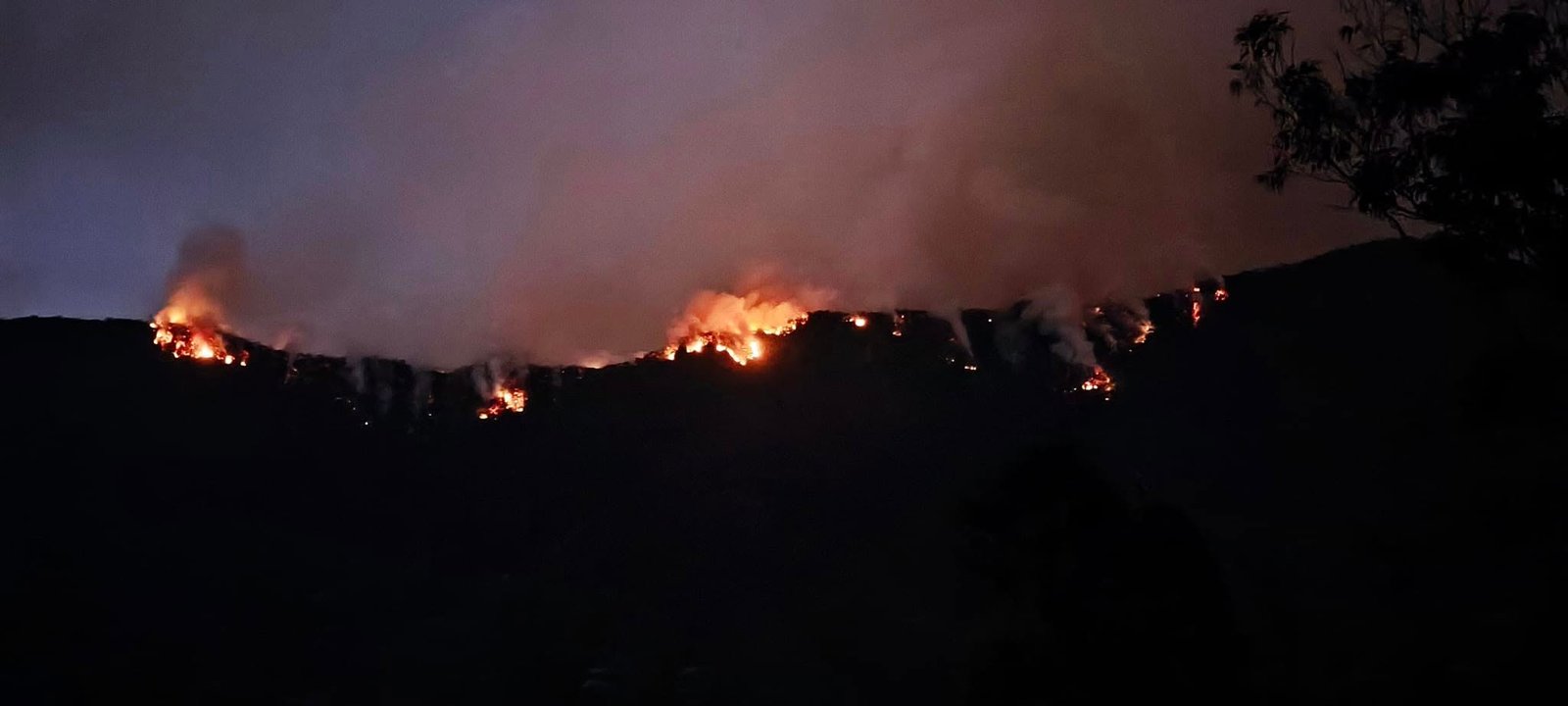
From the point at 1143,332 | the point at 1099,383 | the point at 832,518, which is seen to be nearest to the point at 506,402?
the point at 832,518

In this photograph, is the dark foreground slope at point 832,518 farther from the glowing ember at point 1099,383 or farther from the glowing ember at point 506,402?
the glowing ember at point 1099,383

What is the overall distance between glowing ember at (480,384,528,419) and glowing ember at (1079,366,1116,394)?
56310 millimetres

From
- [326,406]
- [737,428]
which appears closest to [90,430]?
[326,406]

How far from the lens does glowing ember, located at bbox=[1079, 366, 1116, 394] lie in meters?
110

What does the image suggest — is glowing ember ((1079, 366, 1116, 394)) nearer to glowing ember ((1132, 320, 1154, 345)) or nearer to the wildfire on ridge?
the wildfire on ridge

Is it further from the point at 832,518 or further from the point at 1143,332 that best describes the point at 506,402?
the point at 1143,332

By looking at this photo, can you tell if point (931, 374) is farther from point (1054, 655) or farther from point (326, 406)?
point (1054, 655)

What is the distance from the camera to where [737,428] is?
365 ft

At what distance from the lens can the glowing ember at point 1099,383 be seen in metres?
110

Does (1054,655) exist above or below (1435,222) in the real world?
below

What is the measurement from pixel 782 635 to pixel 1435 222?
52447 millimetres

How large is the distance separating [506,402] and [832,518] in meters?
41.7

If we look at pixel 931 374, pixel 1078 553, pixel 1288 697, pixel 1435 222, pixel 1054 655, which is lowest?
pixel 1288 697

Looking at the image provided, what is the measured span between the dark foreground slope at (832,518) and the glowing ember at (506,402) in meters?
1.50
